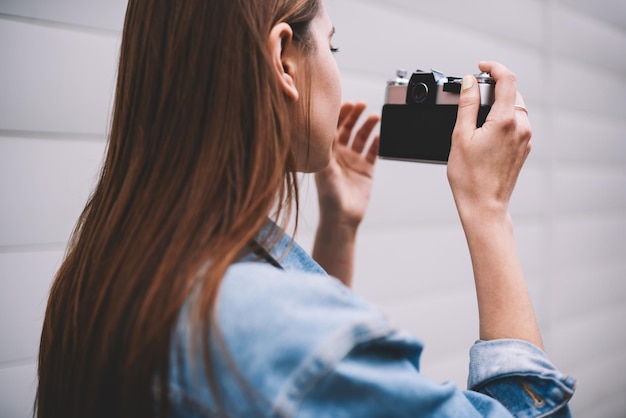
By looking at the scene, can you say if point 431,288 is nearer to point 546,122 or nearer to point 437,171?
point 437,171

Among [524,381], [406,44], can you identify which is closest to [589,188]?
[406,44]

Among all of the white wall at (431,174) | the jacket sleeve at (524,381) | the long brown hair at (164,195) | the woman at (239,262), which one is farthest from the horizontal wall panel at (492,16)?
the jacket sleeve at (524,381)

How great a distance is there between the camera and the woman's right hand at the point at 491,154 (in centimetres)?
76

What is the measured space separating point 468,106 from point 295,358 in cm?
51

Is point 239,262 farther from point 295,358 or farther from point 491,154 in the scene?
point 491,154

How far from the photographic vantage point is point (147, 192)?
588 millimetres

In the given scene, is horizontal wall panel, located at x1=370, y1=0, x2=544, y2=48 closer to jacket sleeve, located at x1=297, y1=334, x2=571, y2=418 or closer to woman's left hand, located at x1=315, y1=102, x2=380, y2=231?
woman's left hand, located at x1=315, y1=102, x2=380, y2=231

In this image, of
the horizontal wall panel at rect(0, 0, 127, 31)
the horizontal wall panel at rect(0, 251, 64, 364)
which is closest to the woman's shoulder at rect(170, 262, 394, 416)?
the horizontal wall panel at rect(0, 251, 64, 364)

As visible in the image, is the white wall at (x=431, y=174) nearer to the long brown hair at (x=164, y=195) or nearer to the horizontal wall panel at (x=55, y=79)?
the horizontal wall panel at (x=55, y=79)

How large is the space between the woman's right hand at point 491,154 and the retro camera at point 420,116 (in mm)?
67

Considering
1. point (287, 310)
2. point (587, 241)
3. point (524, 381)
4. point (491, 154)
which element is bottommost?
point (587, 241)

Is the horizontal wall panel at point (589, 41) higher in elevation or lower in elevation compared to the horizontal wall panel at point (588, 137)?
higher

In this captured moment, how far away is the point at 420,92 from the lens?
0.93 meters

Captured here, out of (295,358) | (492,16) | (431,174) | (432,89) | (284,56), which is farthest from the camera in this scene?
(492,16)
